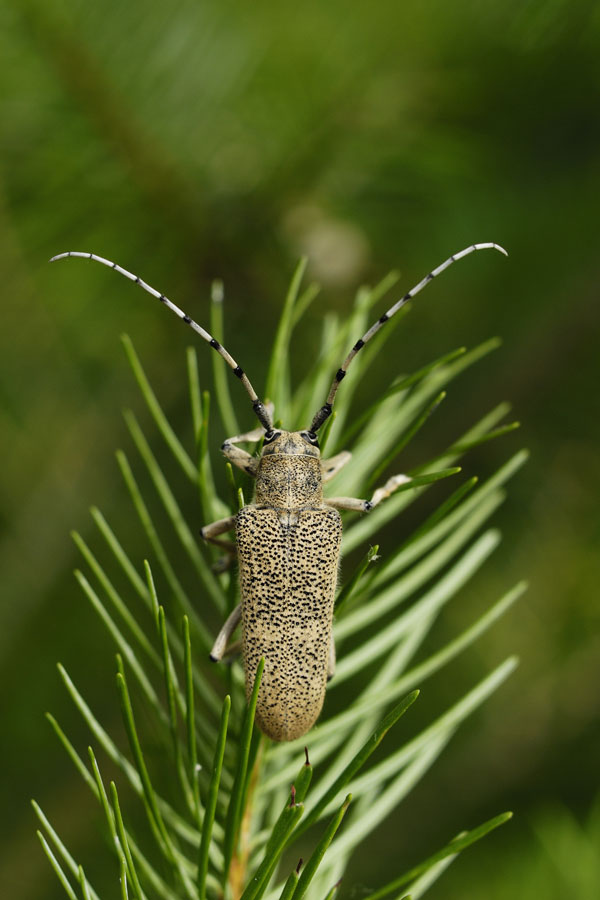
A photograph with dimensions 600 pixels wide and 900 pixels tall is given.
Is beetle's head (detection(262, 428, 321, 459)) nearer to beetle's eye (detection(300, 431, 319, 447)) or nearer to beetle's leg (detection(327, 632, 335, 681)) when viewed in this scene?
beetle's eye (detection(300, 431, 319, 447))

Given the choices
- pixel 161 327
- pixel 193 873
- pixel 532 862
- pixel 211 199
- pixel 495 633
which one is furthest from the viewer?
pixel 495 633

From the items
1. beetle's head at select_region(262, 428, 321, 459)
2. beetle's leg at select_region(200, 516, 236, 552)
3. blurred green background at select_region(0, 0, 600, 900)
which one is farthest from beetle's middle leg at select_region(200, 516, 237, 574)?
blurred green background at select_region(0, 0, 600, 900)

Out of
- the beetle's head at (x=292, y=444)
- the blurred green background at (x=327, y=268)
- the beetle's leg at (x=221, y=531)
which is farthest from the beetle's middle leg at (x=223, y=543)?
the blurred green background at (x=327, y=268)

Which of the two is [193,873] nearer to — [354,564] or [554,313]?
[354,564]

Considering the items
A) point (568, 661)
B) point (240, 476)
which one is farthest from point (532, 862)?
point (240, 476)

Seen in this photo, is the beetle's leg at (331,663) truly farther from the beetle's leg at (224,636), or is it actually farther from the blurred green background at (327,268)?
the blurred green background at (327,268)
